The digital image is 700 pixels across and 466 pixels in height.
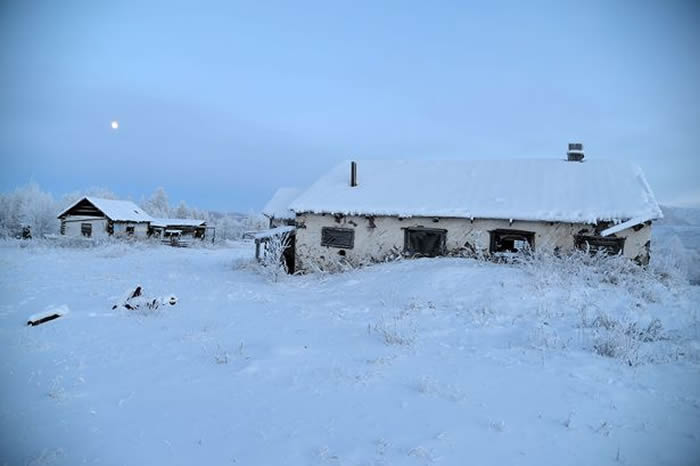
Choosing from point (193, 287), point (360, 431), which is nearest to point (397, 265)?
point (193, 287)

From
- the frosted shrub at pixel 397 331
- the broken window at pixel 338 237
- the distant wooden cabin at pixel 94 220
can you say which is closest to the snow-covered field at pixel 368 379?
the frosted shrub at pixel 397 331

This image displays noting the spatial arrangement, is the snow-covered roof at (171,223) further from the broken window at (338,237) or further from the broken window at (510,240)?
the broken window at (510,240)

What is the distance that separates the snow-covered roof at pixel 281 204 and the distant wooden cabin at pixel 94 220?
51.2ft

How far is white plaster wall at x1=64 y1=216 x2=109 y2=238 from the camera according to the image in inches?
1136

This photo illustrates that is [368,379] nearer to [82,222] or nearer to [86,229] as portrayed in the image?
[86,229]

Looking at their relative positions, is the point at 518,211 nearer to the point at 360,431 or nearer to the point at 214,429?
the point at 360,431

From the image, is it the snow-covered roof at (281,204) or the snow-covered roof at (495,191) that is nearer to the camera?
the snow-covered roof at (495,191)

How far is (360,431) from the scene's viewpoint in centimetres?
335

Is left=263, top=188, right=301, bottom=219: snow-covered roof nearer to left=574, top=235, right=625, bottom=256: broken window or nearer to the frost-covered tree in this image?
left=574, top=235, right=625, bottom=256: broken window

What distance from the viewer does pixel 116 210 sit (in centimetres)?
3019

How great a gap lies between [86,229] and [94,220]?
3.65ft

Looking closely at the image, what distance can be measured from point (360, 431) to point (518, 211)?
428 inches

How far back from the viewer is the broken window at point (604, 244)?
11.4 metres

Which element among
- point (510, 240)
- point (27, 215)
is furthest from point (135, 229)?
point (510, 240)
